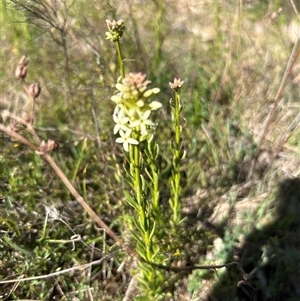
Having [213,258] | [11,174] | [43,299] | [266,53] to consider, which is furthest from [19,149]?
[266,53]

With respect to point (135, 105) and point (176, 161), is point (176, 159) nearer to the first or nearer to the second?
point (176, 161)

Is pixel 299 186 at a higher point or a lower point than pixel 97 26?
lower

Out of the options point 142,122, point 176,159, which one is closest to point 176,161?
point 176,159

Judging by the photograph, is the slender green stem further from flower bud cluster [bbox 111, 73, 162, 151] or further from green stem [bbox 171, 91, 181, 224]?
flower bud cluster [bbox 111, 73, 162, 151]

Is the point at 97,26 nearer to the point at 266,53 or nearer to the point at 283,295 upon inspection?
the point at 266,53

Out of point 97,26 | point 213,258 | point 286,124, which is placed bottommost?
point 213,258

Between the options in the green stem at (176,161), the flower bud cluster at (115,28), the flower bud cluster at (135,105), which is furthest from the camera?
the green stem at (176,161)

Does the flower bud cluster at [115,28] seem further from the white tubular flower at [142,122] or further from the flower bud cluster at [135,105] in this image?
the white tubular flower at [142,122]

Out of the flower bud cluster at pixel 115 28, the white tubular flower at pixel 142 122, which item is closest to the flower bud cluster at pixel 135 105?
the white tubular flower at pixel 142 122

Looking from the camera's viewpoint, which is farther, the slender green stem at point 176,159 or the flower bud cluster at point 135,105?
the slender green stem at point 176,159
